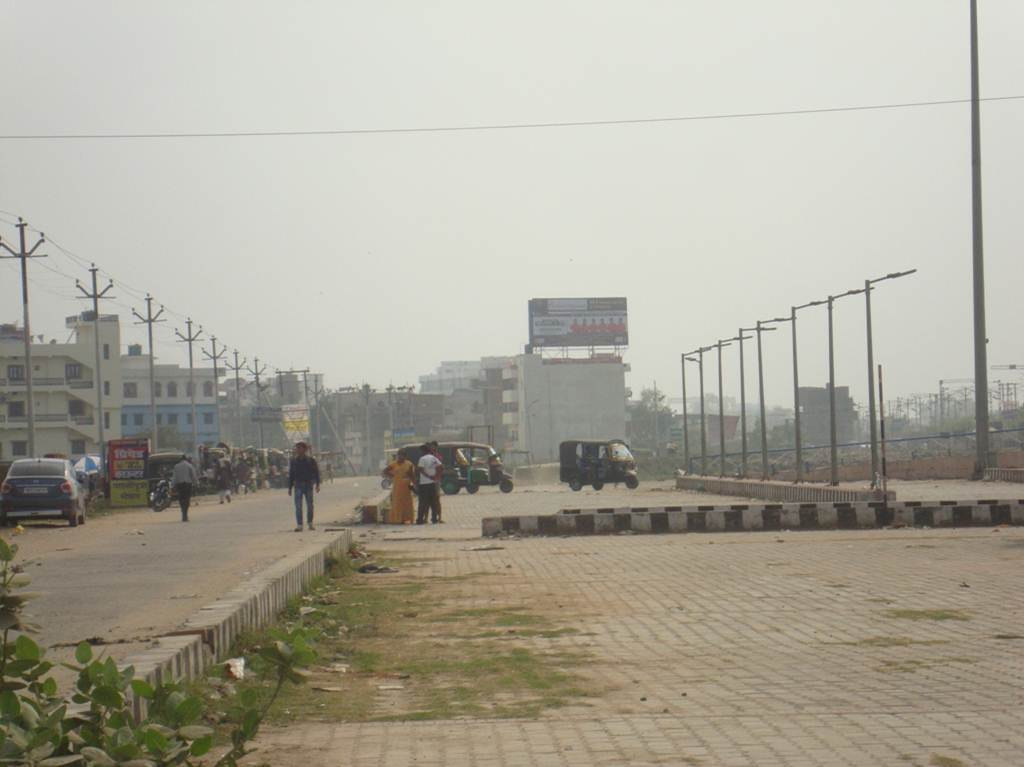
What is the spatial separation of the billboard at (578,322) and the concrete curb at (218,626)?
349ft

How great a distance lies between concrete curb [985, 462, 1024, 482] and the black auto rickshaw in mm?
20806

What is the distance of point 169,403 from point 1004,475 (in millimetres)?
94811

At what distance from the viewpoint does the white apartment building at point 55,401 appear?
9306 cm

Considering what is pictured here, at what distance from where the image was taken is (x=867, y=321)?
32.5 metres

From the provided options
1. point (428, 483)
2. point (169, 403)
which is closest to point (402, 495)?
point (428, 483)

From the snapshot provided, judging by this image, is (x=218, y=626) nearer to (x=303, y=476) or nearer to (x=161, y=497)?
(x=303, y=476)

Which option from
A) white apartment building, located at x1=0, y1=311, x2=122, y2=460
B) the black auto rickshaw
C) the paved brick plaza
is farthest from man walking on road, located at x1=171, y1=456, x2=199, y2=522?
white apartment building, located at x1=0, y1=311, x2=122, y2=460

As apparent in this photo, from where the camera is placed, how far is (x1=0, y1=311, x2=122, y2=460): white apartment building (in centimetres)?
9306

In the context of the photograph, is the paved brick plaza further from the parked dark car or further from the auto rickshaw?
the auto rickshaw

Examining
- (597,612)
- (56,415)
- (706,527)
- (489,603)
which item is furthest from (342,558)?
(56,415)

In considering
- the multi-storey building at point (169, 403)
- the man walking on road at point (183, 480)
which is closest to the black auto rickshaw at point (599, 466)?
the man walking on road at point (183, 480)

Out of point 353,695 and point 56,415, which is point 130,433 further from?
point 353,695

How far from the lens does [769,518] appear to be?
2528 cm

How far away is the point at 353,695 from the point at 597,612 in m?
4.23
